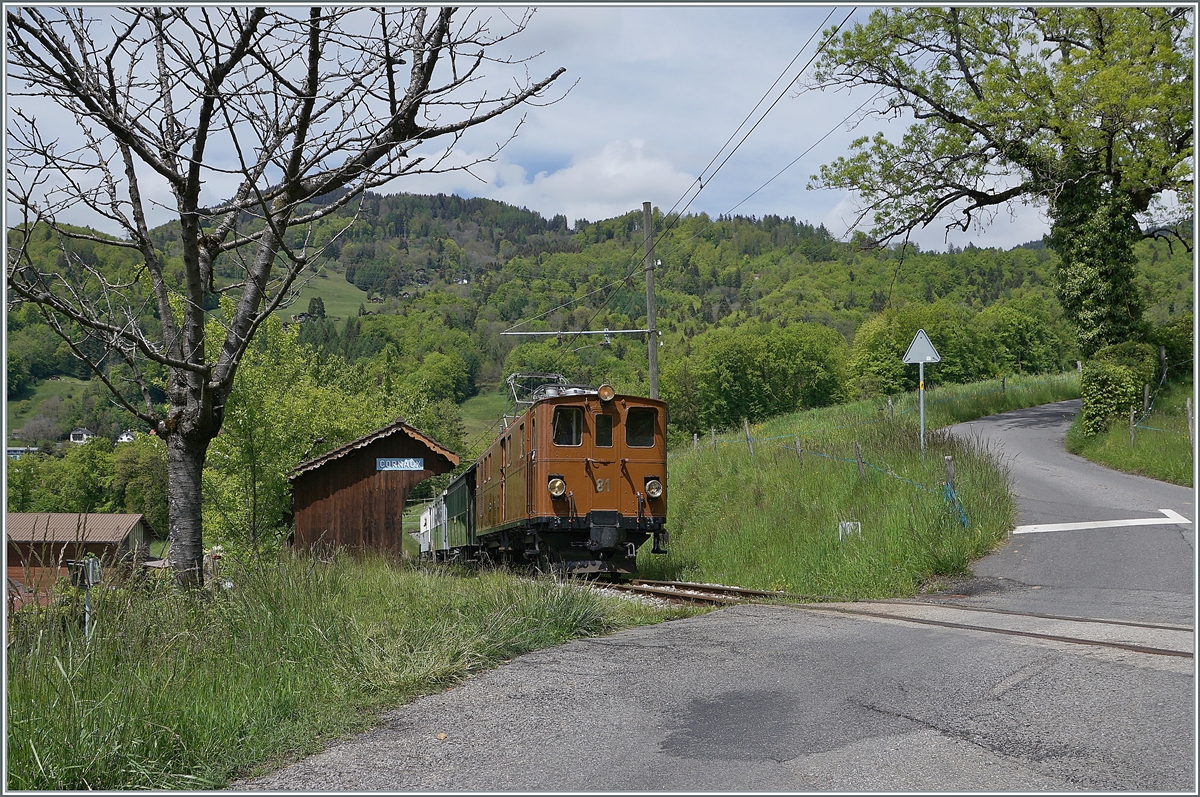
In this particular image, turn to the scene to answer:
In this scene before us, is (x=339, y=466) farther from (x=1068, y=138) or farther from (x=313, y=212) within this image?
(x=1068, y=138)

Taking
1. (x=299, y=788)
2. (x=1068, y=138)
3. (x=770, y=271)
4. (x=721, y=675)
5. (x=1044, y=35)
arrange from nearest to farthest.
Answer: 1. (x=299, y=788)
2. (x=721, y=675)
3. (x=1068, y=138)
4. (x=1044, y=35)
5. (x=770, y=271)

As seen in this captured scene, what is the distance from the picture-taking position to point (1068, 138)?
72.4 feet

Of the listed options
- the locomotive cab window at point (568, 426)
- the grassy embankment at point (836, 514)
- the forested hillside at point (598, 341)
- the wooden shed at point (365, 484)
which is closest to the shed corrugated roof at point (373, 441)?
the wooden shed at point (365, 484)

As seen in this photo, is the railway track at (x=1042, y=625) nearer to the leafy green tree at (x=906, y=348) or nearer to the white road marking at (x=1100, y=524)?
the white road marking at (x=1100, y=524)

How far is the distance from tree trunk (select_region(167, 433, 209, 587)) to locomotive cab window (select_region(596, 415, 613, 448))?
905 centimetres

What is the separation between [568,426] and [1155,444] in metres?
13.4

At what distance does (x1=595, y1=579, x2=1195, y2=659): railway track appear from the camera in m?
6.78

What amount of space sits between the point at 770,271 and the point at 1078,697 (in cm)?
18325

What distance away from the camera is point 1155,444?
19.6 metres

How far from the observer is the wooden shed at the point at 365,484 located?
24.5 m

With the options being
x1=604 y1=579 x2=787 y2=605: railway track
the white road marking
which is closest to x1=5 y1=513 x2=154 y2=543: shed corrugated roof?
x1=604 y1=579 x2=787 y2=605: railway track

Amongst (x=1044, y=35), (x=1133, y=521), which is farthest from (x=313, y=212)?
(x=1044, y=35)

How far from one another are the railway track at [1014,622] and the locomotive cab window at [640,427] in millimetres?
4641

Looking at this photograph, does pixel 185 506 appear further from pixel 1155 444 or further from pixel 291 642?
pixel 1155 444
